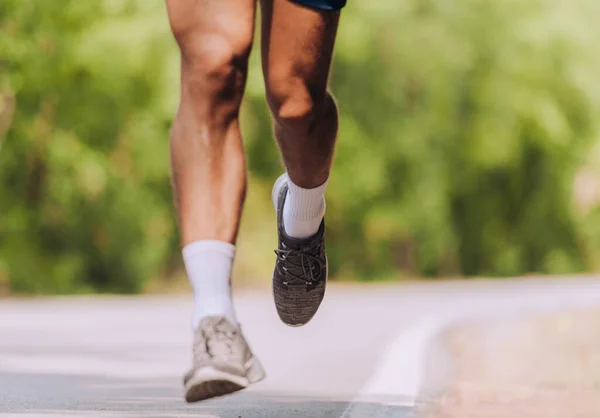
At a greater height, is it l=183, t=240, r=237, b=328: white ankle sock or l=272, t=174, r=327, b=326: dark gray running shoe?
l=272, t=174, r=327, b=326: dark gray running shoe

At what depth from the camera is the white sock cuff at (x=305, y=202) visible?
4473mm

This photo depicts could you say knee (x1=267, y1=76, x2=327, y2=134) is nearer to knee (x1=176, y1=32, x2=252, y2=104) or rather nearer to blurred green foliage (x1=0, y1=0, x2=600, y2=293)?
knee (x1=176, y1=32, x2=252, y2=104)

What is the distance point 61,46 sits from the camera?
23000 mm

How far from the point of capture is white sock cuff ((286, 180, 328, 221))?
4473 millimetres

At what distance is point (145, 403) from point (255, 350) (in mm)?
3411

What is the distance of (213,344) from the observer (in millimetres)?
3973

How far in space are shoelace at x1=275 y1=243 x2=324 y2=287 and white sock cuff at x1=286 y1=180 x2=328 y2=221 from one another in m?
0.11

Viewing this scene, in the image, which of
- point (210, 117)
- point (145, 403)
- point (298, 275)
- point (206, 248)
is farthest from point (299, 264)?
point (145, 403)

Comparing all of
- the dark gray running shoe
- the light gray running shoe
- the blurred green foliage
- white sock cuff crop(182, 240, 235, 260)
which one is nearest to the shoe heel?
the light gray running shoe

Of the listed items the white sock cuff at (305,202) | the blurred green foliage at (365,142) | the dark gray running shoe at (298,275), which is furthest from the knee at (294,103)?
the blurred green foliage at (365,142)

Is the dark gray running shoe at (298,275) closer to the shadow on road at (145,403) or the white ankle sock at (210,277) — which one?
the shadow on road at (145,403)

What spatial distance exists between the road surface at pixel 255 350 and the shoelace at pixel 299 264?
426mm

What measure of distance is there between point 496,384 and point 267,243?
65.9 ft

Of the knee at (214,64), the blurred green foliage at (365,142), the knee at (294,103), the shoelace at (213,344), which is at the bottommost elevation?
the shoelace at (213,344)
